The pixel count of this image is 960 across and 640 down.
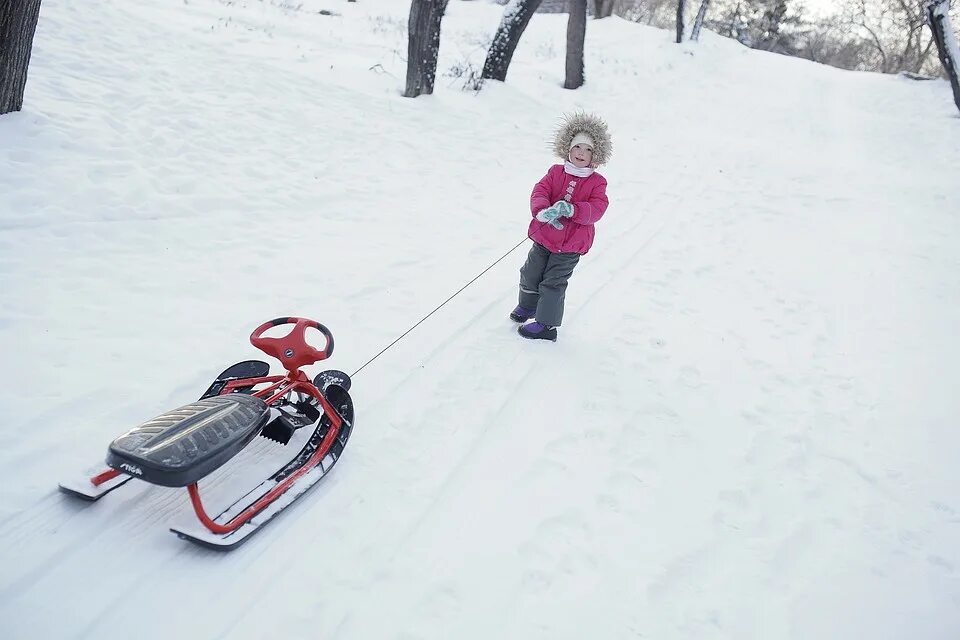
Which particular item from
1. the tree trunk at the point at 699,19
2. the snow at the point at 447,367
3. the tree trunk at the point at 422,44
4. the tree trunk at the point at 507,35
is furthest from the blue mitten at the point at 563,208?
the tree trunk at the point at 699,19

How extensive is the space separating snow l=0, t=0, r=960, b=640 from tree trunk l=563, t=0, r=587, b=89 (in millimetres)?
5014

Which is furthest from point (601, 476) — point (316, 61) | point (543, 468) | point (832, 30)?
point (832, 30)

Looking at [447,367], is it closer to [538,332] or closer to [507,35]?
[538,332]

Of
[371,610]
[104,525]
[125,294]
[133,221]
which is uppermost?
[133,221]

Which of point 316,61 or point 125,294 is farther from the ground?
point 316,61

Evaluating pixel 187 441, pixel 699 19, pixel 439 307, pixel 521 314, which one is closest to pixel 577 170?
pixel 521 314

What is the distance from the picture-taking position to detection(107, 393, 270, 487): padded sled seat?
7.50 ft

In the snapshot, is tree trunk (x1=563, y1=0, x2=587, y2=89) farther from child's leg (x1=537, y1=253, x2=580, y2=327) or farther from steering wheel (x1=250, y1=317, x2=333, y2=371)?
steering wheel (x1=250, y1=317, x2=333, y2=371)

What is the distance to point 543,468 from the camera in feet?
11.0

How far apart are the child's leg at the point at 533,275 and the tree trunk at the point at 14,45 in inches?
191

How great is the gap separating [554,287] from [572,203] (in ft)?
2.16

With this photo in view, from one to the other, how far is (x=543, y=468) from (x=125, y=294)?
3278 millimetres

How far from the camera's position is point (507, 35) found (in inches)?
433

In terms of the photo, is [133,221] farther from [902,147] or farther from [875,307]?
[902,147]
